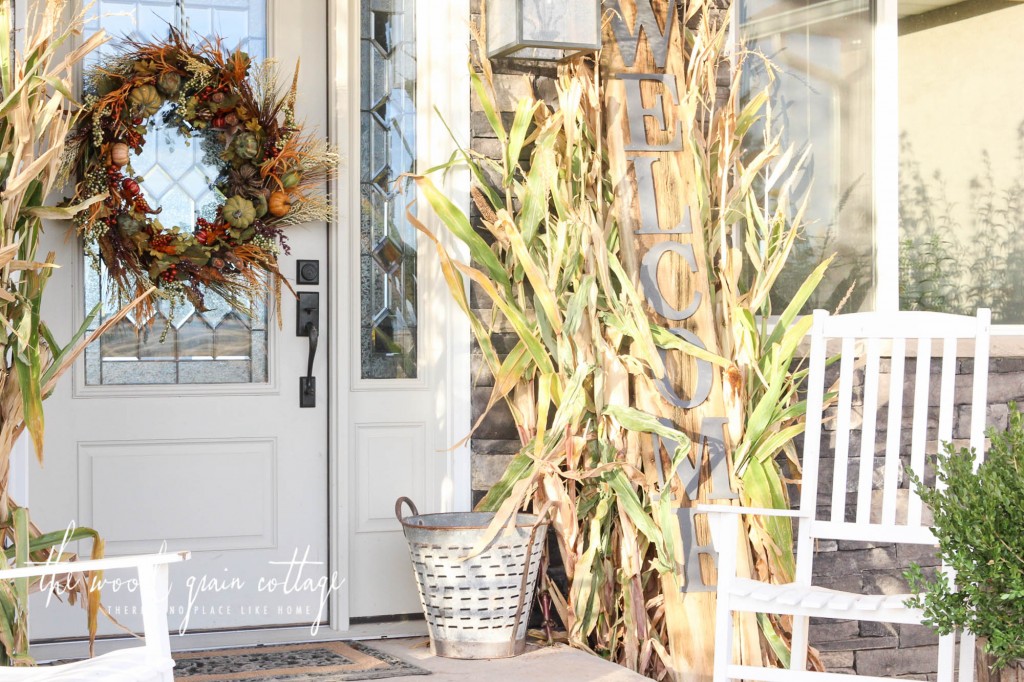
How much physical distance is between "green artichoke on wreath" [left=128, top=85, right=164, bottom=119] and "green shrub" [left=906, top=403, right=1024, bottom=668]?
2368 millimetres

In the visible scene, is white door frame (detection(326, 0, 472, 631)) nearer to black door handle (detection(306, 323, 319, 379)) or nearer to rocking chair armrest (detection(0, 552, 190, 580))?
black door handle (detection(306, 323, 319, 379))

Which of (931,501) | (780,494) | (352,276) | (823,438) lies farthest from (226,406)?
(931,501)

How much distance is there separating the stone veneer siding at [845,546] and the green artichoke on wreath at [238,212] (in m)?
0.66

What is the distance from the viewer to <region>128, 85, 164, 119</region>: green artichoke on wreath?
321 centimetres

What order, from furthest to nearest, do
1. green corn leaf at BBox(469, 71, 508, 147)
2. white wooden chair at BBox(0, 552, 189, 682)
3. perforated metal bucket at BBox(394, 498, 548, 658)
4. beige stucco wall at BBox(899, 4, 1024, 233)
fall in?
beige stucco wall at BBox(899, 4, 1024, 233) → green corn leaf at BBox(469, 71, 508, 147) → perforated metal bucket at BBox(394, 498, 548, 658) → white wooden chair at BBox(0, 552, 189, 682)

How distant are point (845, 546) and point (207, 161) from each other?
2.34 meters

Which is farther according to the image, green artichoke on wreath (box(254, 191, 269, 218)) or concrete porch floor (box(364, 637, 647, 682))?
green artichoke on wreath (box(254, 191, 269, 218))

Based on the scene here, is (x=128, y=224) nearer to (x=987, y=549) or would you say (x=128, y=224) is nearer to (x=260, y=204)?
(x=260, y=204)

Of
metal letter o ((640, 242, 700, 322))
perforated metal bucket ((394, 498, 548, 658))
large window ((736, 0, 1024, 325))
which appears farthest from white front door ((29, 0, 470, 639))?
large window ((736, 0, 1024, 325))

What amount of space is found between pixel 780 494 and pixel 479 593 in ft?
2.83

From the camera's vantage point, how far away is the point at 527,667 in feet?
9.75

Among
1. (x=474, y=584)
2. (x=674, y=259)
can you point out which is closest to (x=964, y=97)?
(x=674, y=259)

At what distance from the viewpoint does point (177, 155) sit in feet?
10.9

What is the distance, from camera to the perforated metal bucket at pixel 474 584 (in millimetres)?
2998
